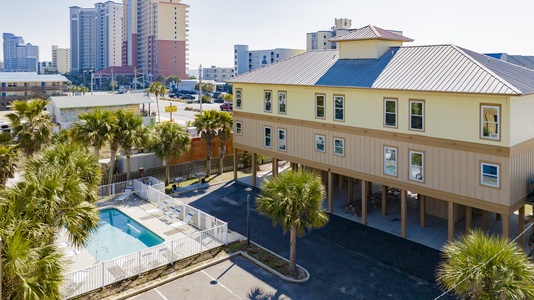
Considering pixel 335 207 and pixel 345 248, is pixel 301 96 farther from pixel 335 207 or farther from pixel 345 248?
pixel 345 248

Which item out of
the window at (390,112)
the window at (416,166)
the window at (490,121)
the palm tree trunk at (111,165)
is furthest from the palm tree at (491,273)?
the palm tree trunk at (111,165)

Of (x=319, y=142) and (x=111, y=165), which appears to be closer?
(x=319, y=142)

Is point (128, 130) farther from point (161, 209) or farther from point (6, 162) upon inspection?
point (6, 162)

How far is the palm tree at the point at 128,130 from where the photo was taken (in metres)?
29.9

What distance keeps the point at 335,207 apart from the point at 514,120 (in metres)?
12.8

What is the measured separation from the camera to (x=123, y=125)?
30.0 metres

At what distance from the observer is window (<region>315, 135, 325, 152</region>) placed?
27.6 m

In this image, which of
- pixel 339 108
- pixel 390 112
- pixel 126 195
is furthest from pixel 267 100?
pixel 126 195

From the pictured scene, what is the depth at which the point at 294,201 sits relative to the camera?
701 inches

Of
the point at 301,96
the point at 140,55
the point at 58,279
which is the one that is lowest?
the point at 58,279

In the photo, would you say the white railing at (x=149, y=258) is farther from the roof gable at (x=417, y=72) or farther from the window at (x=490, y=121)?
the window at (x=490, y=121)

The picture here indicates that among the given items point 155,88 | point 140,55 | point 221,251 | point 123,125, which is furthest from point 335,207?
point 140,55

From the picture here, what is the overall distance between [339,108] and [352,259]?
30.9ft

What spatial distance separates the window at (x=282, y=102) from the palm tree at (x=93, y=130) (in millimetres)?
11730
